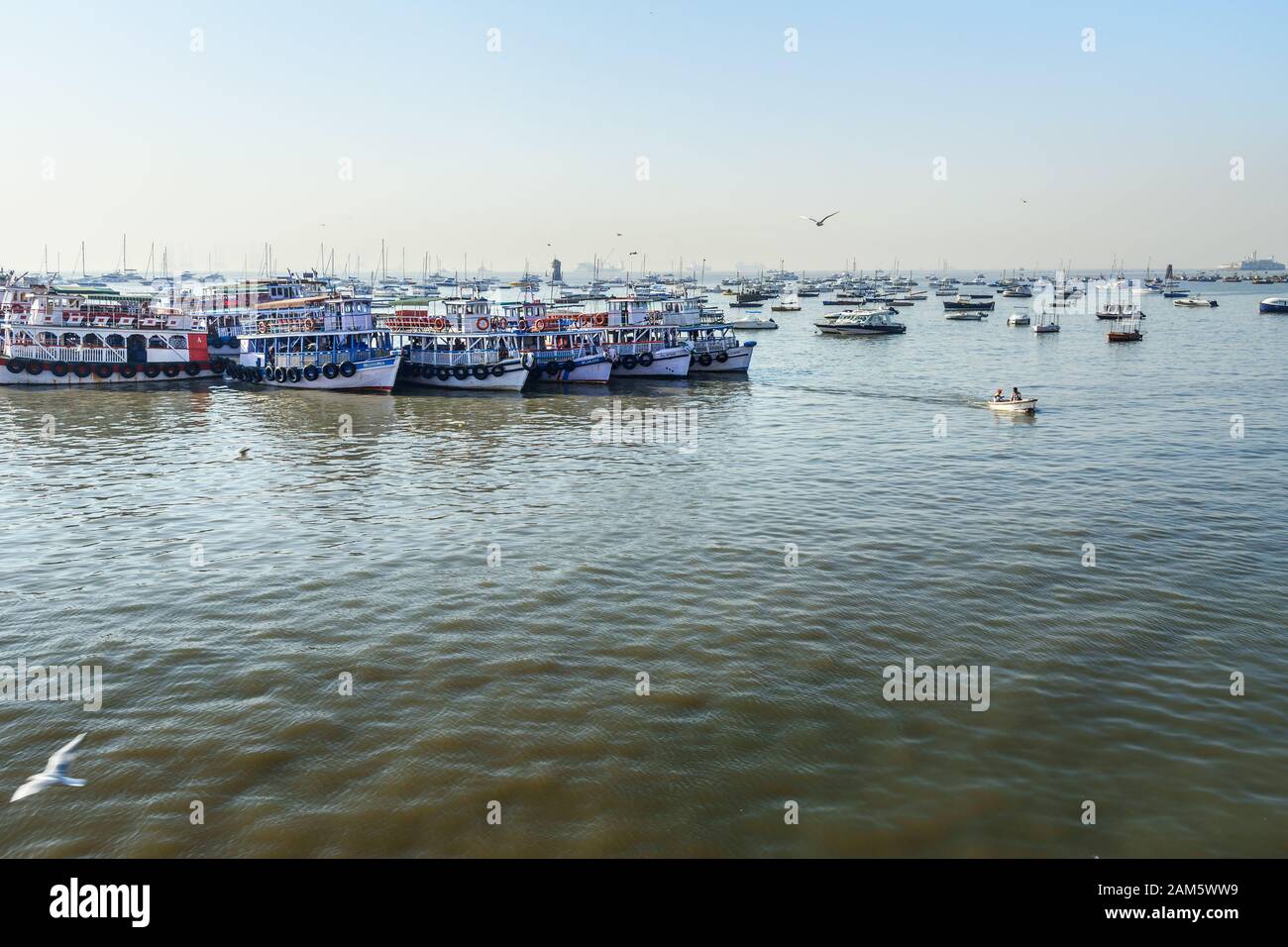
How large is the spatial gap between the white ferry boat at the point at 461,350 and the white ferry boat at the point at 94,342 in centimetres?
1520

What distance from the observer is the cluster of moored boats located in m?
61.6

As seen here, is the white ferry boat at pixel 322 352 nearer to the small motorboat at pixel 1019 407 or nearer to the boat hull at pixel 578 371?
the boat hull at pixel 578 371

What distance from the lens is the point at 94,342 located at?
2467 inches

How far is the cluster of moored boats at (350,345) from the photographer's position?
2426 inches

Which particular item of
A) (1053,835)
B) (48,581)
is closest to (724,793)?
(1053,835)

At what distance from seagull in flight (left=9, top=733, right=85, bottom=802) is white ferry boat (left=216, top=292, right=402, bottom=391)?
1888 inches

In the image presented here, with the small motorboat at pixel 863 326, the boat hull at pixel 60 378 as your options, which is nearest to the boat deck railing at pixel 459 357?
the boat hull at pixel 60 378

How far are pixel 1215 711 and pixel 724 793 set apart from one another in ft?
29.6

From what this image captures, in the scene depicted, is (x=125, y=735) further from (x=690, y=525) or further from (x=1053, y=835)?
(x=690, y=525)

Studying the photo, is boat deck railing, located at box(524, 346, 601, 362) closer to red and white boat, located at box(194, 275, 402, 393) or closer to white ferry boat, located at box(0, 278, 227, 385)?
red and white boat, located at box(194, 275, 402, 393)
